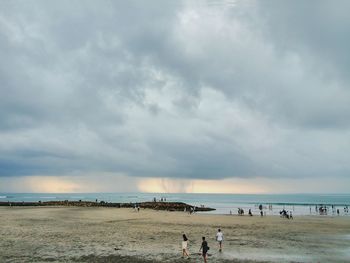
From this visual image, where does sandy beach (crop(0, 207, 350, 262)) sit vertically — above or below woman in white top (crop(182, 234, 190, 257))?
below

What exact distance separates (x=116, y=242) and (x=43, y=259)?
9.02 meters

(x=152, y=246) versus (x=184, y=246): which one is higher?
(x=184, y=246)

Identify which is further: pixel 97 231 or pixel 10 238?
pixel 97 231

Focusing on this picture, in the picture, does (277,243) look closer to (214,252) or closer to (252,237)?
(252,237)

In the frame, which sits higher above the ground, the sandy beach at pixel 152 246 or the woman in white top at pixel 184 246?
the woman in white top at pixel 184 246

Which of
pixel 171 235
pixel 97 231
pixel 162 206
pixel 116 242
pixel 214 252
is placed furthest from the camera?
pixel 162 206

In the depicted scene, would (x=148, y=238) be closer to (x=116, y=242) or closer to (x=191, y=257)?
(x=116, y=242)

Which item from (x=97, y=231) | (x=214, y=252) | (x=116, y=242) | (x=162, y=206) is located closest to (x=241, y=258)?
(x=214, y=252)

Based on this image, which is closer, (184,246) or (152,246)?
(184,246)

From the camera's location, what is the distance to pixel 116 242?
33.5m

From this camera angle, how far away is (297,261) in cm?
2586

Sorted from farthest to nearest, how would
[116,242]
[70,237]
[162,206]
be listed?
1. [162,206]
2. [70,237]
3. [116,242]

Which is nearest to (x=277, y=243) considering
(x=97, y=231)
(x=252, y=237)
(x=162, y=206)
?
(x=252, y=237)

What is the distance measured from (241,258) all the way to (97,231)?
2079 centimetres
